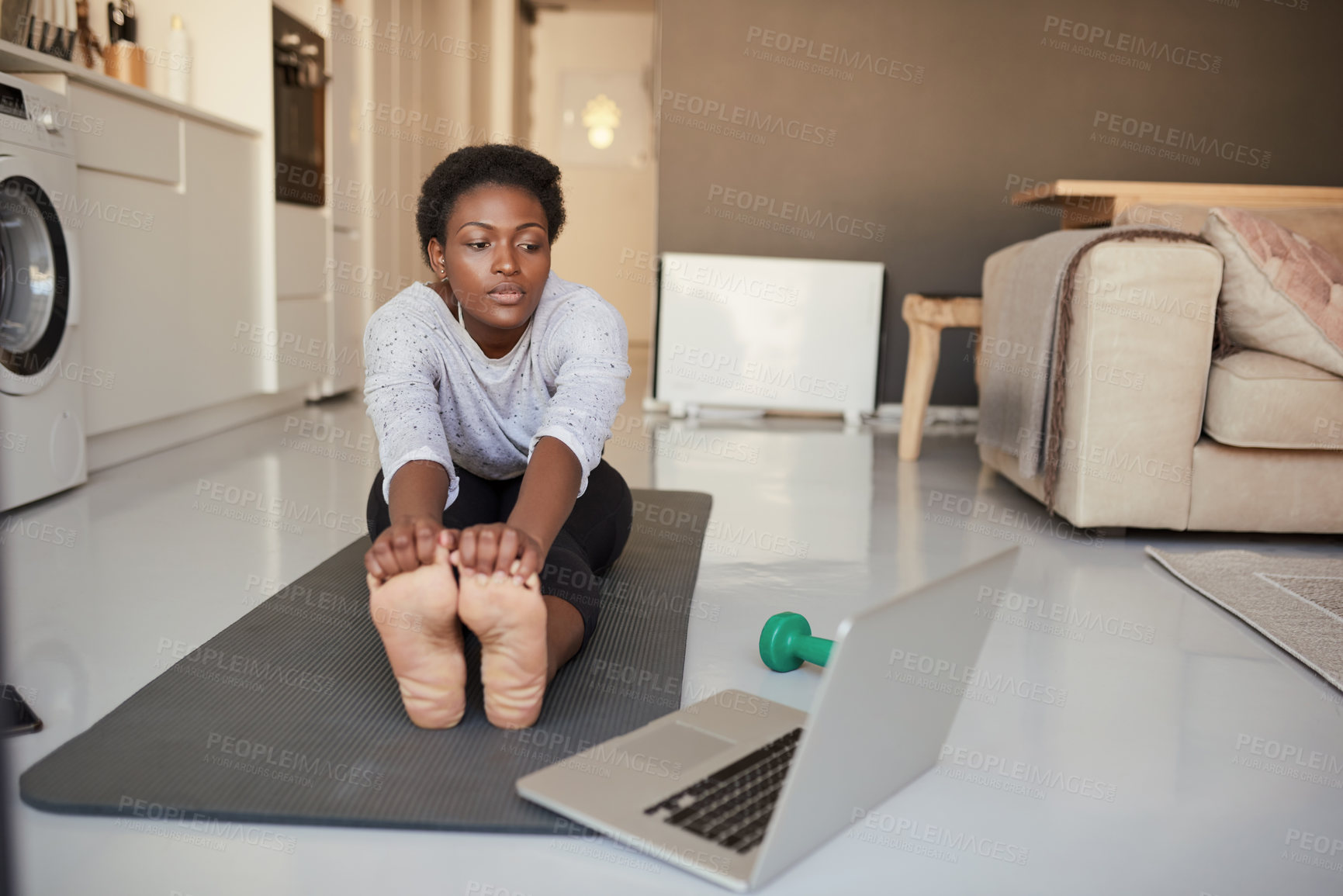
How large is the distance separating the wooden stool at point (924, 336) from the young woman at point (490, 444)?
71.9 inches

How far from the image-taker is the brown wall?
14.1 feet

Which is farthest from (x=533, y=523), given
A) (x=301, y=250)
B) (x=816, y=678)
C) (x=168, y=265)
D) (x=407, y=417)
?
(x=301, y=250)

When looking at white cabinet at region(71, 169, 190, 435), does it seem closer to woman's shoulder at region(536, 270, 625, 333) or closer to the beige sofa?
woman's shoulder at region(536, 270, 625, 333)

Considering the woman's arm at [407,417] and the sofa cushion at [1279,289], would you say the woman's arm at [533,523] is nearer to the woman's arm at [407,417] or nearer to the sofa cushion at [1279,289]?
the woman's arm at [407,417]

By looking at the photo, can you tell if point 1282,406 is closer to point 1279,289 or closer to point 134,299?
point 1279,289

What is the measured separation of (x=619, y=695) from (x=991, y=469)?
7.44 ft

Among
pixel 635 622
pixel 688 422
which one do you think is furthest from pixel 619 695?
pixel 688 422

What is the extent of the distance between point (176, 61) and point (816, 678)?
326 centimetres

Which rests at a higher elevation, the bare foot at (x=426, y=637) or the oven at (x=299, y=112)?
the oven at (x=299, y=112)

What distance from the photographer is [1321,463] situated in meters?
2.26

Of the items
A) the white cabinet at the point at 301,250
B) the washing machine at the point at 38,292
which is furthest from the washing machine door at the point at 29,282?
the white cabinet at the point at 301,250

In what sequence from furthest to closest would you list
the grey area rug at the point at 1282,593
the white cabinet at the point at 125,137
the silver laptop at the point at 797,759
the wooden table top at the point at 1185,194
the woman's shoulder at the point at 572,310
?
the wooden table top at the point at 1185,194 < the white cabinet at the point at 125,137 < the grey area rug at the point at 1282,593 < the woman's shoulder at the point at 572,310 < the silver laptop at the point at 797,759

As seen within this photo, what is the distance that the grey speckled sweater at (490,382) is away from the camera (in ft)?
4.54

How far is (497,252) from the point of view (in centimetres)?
141
